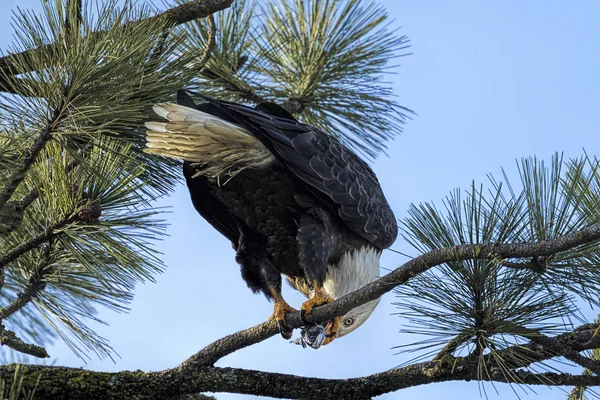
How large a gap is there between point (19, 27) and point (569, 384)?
2.50 meters

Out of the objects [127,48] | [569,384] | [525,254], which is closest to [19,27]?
[127,48]

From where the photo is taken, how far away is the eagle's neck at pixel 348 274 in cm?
439

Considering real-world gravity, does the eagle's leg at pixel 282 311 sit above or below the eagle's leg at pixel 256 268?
below

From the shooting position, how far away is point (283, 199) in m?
4.29

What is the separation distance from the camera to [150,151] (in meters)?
→ 3.84

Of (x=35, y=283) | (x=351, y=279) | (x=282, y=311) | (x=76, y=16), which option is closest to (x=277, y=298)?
(x=282, y=311)

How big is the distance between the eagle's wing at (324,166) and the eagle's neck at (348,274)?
0.12 m

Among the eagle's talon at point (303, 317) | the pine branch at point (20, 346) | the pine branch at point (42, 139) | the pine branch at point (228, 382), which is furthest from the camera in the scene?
the eagle's talon at point (303, 317)

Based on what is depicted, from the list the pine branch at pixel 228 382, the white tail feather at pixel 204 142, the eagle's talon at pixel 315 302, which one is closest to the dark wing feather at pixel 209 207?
the white tail feather at pixel 204 142

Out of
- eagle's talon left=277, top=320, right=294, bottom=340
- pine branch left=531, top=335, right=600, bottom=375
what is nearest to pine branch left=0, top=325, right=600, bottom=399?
pine branch left=531, top=335, right=600, bottom=375

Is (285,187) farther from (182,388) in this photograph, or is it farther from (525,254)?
(525,254)

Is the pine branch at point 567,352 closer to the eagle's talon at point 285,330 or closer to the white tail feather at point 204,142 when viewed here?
the eagle's talon at point 285,330

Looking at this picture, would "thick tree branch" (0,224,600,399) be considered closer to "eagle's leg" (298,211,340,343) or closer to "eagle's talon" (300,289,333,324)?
"eagle's talon" (300,289,333,324)

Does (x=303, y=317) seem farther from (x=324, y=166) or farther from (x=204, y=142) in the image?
(x=204, y=142)
